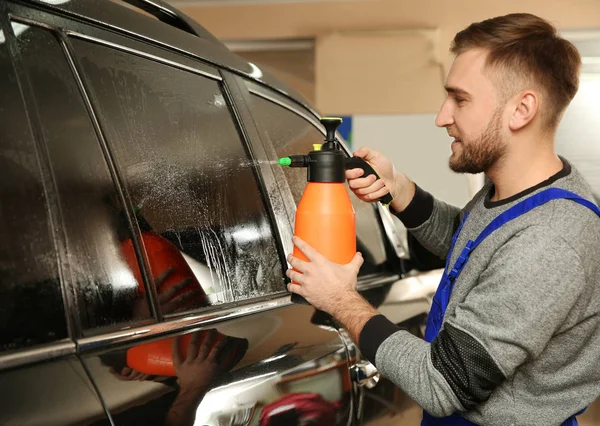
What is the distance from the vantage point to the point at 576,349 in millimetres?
1532

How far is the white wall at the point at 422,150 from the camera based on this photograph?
672 centimetres

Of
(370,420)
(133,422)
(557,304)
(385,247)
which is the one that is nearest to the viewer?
(133,422)

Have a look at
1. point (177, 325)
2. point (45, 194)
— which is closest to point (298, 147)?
point (177, 325)

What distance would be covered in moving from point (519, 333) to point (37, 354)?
871 millimetres

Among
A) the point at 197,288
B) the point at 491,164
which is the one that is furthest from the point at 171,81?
the point at 491,164

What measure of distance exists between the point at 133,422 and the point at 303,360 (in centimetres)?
57

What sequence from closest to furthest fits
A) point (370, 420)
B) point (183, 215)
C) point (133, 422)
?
point (133, 422) → point (183, 215) → point (370, 420)

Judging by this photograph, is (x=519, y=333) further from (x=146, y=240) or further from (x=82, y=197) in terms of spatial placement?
(x=82, y=197)

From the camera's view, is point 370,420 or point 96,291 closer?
point 96,291

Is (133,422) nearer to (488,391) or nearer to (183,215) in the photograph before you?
(183,215)

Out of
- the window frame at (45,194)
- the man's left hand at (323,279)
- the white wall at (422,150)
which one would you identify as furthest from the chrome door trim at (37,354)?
→ the white wall at (422,150)

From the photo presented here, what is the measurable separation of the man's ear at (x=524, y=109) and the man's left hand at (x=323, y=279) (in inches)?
18.6

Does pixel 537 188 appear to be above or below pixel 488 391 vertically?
above

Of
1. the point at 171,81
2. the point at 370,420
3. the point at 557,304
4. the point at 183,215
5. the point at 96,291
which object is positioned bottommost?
the point at 370,420
